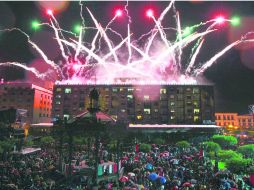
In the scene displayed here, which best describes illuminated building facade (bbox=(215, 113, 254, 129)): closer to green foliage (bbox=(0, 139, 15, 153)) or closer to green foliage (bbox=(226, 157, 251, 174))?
green foliage (bbox=(0, 139, 15, 153))

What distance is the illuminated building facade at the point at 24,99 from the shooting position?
3784 inches

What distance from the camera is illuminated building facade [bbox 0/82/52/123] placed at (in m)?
96.1

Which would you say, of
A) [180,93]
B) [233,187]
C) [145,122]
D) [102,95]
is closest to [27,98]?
[102,95]

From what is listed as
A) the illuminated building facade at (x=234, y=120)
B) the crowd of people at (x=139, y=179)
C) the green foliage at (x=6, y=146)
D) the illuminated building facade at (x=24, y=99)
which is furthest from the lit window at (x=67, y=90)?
the illuminated building facade at (x=234, y=120)

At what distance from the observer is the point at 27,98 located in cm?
9712

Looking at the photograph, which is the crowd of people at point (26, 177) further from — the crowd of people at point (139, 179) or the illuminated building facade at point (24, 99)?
the illuminated building facade at point (24, 99)

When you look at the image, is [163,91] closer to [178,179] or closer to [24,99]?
[24,99]

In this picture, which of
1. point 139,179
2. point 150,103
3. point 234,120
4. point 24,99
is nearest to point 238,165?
point 139,179

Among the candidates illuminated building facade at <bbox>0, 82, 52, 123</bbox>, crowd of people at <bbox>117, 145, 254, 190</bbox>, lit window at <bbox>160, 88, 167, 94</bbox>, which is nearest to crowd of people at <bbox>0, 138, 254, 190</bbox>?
crowd of people at <bbox>117, 145, 254, 190</bbox>

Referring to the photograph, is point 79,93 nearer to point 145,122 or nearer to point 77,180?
point 145,122

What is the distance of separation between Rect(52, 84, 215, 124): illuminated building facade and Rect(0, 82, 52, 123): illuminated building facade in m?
8.52

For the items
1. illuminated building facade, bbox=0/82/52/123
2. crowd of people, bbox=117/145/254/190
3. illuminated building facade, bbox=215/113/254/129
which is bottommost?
crowd of people, bbox=117/145/254/190

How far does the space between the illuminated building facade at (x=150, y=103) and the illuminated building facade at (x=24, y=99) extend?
335 inches

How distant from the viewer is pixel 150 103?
89.8 metres
